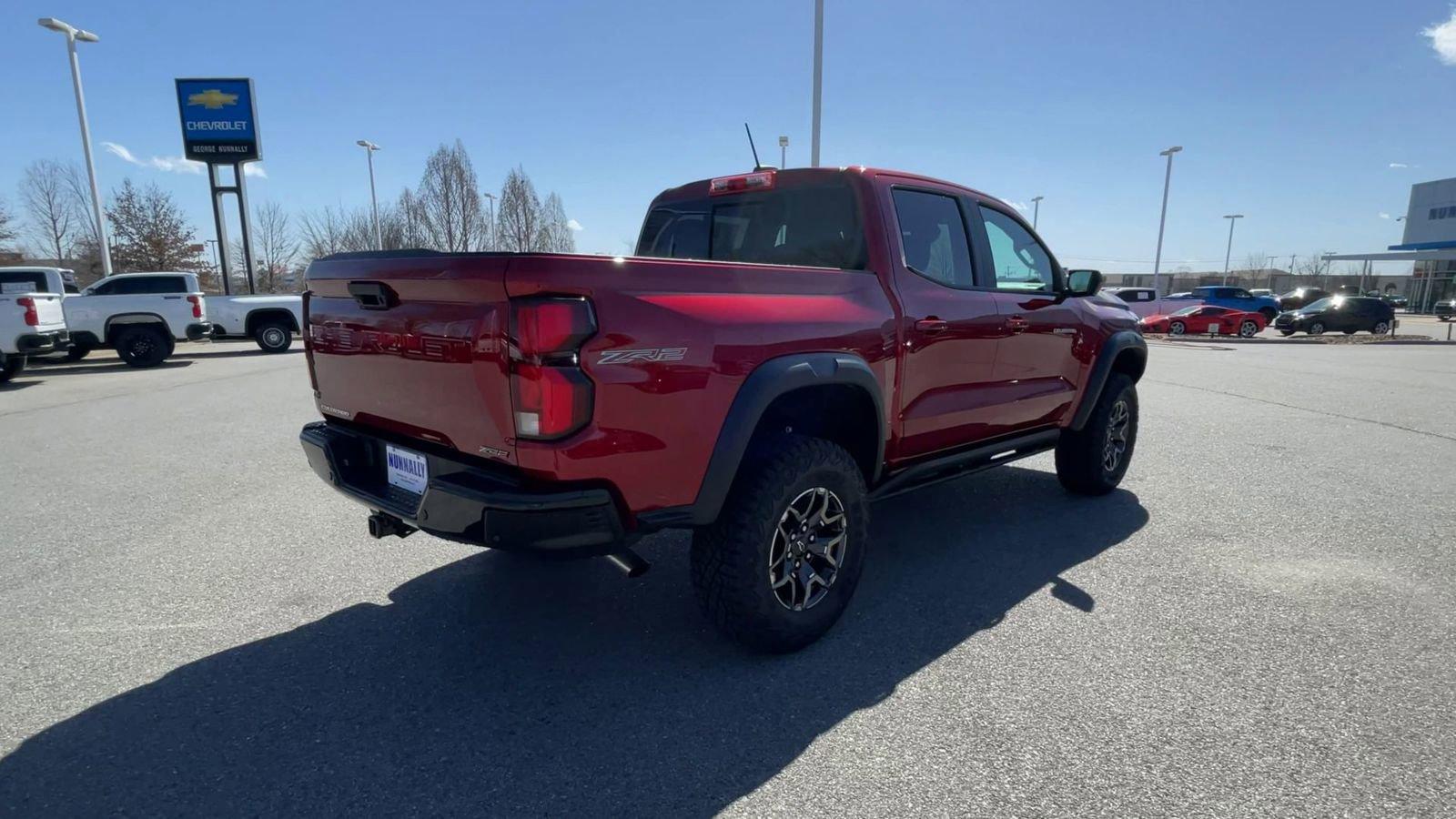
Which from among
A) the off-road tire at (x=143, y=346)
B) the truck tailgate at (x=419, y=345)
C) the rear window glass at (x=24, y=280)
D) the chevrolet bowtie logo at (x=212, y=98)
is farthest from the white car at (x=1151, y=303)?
the rear window glass at (x=24, y=280)

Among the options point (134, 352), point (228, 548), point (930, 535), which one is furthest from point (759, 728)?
point (134, 352)

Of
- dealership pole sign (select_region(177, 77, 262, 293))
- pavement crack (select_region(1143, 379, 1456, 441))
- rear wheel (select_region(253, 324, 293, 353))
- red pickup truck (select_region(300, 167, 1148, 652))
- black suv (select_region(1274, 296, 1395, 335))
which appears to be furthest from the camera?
black suv (select_region(1274, 296, 1395, 335))

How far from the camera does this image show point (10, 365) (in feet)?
36.9

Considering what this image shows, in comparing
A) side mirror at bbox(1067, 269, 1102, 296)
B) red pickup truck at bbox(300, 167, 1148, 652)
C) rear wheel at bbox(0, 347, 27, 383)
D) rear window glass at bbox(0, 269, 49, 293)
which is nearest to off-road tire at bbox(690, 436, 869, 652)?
red pickup truck at bbox(300, 167, 1148, 652)

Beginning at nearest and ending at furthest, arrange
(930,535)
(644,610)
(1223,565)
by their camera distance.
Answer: (644,610) → (1223,565) → (930,535)

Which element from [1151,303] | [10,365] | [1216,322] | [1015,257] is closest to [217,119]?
[10,365]

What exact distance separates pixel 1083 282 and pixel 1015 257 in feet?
1.69

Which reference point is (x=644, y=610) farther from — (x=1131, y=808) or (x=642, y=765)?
(x=1131, y=808)

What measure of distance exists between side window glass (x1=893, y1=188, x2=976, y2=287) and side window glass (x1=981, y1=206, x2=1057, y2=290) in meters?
0.28

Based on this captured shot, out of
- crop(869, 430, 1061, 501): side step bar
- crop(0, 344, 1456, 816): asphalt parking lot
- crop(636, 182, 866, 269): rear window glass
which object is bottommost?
crop(0, 344, 1456, 816): asphalt parking lot

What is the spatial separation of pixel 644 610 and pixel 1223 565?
3.08m

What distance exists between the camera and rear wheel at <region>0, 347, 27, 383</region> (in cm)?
1100

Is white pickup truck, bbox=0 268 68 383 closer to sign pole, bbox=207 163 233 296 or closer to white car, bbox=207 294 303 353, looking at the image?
white car, bbox=207 294 303 353

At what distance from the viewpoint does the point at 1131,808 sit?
6.91ft
